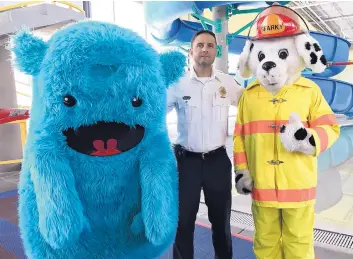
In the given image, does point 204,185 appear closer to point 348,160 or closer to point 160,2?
point 160,2

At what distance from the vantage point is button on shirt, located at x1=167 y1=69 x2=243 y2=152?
1.83m

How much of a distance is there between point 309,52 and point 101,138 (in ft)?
3.33

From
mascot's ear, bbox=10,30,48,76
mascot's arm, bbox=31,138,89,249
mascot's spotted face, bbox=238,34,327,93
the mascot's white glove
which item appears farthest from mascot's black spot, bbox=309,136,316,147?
mascot's ear, bbox=10,30,48,76

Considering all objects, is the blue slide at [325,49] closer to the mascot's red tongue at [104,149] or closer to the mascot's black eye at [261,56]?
the mascot's black eye at [261,56]

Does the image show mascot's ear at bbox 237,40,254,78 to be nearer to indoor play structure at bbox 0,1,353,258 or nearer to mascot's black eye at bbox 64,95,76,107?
mascot's black eye at bbox 64,95,76,107

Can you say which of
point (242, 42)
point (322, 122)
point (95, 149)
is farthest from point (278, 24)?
point (242, 42)

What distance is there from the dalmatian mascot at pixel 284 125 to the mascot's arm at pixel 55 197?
844mm

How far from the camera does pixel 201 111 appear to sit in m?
1.85

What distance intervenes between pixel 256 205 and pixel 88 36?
112 cm

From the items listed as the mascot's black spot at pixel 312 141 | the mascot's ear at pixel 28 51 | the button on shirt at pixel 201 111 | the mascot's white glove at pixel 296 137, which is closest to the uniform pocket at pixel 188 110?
the button on shirt at pixel 201 111

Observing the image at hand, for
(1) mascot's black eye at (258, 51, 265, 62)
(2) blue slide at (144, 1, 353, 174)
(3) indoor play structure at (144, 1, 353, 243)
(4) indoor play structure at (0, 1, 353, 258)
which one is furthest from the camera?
(2) blue slide at (144, 1, 353, 174)

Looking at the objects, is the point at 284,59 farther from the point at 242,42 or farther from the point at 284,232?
the point at 242,42

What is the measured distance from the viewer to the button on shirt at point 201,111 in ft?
6.01

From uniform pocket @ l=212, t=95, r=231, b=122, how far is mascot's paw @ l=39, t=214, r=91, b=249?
96cm
